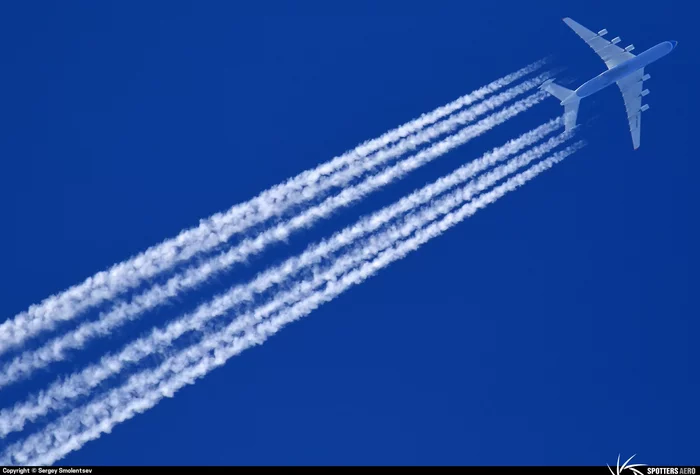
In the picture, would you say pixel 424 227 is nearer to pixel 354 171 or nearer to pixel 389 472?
pixel 354 171

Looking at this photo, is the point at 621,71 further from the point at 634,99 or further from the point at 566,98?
the point at 566,98

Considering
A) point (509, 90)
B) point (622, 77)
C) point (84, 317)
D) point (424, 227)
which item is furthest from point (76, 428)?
point (622, 77)

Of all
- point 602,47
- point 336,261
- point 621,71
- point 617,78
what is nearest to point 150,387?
point 336,261

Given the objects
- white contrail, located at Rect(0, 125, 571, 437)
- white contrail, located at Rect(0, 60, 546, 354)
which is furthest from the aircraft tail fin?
white contrail, located at Rect(0, 60, 546, 354)

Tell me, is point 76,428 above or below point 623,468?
above

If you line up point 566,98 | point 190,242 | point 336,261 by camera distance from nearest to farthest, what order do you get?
point 190,242
point 336,261
point 566,98

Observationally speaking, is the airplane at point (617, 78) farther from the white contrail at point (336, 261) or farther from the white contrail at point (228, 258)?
the white contrail at point (336, 261)
